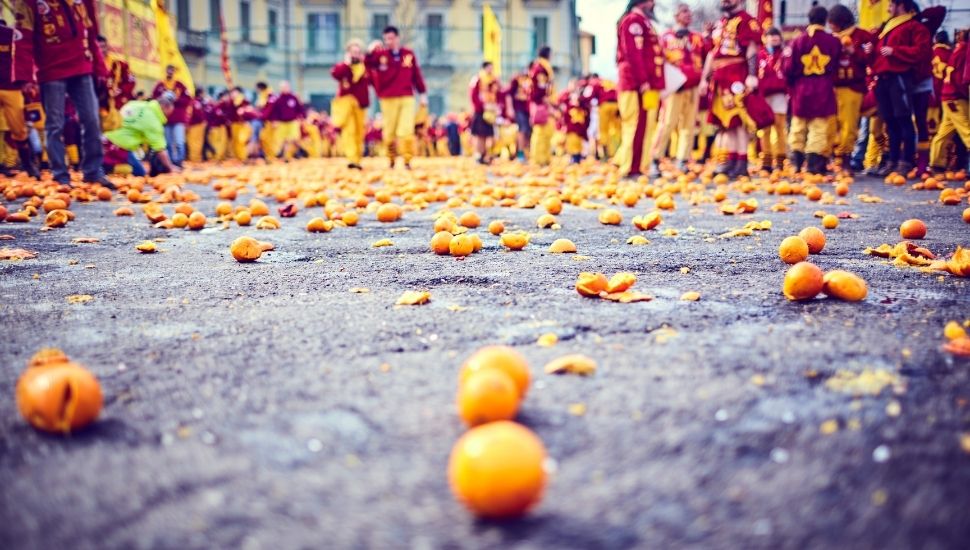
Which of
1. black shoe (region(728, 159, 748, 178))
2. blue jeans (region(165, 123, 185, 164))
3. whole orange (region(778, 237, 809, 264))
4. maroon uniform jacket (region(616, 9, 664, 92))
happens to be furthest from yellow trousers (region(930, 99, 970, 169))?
blue jeans (region(165, 123, 185, 164))

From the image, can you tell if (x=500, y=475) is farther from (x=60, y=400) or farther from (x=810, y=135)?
(x=810, y=135)

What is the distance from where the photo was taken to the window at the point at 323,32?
44750 millimetres

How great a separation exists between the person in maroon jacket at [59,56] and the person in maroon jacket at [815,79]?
8.09 meters

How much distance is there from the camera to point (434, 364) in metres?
1.86

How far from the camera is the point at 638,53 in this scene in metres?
8.30

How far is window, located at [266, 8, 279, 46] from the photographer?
142ft

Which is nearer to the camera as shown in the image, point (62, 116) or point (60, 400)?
point (60, 400)

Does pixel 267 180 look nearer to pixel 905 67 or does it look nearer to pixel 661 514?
pixel 905 67

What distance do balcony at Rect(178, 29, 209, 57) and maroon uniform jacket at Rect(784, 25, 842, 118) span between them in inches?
1301

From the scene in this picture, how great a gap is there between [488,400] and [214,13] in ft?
141

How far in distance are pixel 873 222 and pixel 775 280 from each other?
8.10 ft

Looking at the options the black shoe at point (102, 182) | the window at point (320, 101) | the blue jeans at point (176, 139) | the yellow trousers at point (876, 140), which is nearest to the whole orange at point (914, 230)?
the yellow trousers at point (876, 140)

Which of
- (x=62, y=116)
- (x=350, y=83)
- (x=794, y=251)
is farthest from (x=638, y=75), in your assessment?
(x=62, y=116)

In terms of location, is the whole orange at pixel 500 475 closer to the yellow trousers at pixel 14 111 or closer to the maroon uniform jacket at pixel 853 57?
the maroon uniform jacket at pixel 853 57
